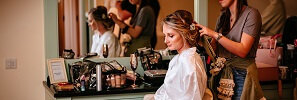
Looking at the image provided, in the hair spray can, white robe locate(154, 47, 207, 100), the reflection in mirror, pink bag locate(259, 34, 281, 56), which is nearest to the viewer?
white robe locate(154, 47, 207, 100)

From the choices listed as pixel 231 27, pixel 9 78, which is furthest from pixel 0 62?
pixel 231 27

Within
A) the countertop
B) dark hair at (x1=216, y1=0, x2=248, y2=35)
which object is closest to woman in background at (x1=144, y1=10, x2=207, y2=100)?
the countertop

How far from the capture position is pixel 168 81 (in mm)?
2357

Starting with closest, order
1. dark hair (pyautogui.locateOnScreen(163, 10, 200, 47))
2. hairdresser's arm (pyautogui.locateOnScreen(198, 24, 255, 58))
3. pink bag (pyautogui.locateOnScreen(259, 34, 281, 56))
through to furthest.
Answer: dark hair (pyautogui.locateOnScreen(163, 10, 200, 47)) < hairdresser's arm (pyautogui.locateOnScreen(198, 24, 255, 58)) < pink bag (pyautogui.locateOnScreen(259, 34, 281, 56))

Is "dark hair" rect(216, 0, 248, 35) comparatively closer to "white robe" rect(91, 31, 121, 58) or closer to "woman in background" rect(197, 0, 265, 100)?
"woman in background" rect(197, 0, 265, 100)

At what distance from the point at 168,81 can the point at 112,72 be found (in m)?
0.54

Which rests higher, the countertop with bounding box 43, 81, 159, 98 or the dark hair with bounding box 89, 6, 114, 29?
the dark hair with bounding box 89, 6, 114, 29

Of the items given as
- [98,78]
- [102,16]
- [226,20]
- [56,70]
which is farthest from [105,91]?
[226,20]

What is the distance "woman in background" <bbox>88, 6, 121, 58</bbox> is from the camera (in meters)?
3.20

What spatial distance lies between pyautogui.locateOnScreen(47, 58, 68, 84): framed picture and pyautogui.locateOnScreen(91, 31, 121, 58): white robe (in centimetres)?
34

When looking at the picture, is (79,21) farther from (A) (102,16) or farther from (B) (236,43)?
(B) (236,43)

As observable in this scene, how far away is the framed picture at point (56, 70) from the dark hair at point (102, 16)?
0.53 m

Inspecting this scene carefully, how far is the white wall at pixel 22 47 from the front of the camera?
296 cm

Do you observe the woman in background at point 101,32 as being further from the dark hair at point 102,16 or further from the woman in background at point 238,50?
the woman in background at point 238,50
